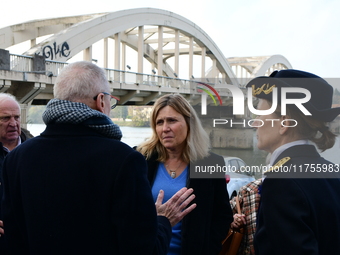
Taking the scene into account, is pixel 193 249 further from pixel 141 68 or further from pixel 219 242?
pixel 141 68

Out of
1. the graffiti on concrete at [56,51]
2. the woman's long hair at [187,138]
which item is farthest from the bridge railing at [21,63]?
the woman's long hair at [187,138]

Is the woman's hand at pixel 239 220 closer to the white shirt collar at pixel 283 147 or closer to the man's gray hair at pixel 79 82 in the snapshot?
the white shirt collar at pixel 283 147

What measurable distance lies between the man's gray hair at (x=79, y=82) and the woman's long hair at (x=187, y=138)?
45.9 inches

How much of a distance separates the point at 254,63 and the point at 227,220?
57.5 m

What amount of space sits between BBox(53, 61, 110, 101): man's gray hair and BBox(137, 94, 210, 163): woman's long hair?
3.82 ft

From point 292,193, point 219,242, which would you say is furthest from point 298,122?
point 219,242

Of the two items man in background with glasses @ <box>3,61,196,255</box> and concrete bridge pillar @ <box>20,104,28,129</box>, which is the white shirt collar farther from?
concrete bridge pillar @ <box>20,104,28,129</box>

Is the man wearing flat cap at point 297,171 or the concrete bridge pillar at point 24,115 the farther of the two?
the concrete bridge pillar at point 24,115

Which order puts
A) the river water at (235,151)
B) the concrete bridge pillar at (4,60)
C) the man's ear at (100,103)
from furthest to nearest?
the concrete bridge pillar at (4,60)
the river water at (235,151)
the man's ear at (100,103)

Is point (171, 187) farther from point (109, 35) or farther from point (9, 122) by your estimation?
point (109, 35)

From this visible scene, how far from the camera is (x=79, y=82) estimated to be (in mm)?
1702

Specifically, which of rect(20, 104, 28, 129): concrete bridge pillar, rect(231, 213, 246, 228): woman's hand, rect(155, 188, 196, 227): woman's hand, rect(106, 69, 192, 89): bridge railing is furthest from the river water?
rect(106, 69, 192, 89): bridge railing

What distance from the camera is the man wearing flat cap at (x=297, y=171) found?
148cm

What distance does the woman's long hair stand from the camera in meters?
2.81
